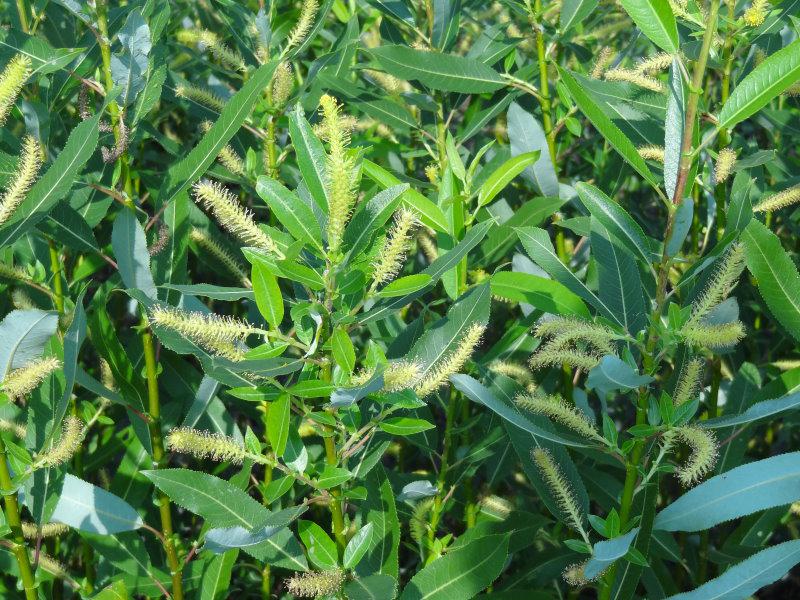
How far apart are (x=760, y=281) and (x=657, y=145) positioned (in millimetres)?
410

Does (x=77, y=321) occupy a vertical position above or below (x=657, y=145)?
below

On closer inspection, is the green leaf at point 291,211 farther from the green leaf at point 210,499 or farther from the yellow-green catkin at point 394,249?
the green leaf at point 210,499

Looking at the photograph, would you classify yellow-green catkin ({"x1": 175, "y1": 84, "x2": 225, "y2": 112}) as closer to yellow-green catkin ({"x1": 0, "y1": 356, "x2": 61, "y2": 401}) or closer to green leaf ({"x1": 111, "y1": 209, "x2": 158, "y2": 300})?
green leaf ({"x1": 111, "y1": 209, "x2": 158, "y2": 300})

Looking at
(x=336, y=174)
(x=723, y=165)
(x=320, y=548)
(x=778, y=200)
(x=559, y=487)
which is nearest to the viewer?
(x=336, y=174)

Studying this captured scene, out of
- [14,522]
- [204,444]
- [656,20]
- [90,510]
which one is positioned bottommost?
[90,510]

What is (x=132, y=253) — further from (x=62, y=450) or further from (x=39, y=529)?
(x=39, y=529)

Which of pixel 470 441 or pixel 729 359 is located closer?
pixel 470 441

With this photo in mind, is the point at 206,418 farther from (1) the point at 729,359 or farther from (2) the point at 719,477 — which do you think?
(1) the point at 729,359

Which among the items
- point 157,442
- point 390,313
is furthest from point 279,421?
point 157,442

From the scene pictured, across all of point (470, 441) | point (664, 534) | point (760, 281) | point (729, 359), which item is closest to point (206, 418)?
point (470, 441)

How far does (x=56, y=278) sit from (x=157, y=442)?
17.5 inches

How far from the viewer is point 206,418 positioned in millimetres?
2086

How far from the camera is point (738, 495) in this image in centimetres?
138

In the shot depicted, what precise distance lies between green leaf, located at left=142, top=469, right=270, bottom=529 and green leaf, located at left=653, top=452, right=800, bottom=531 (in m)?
0.65
